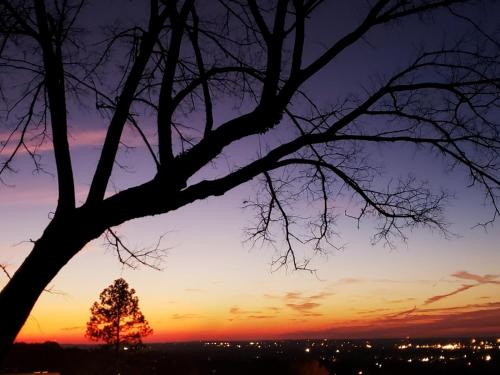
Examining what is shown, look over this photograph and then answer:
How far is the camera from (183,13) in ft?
12.3

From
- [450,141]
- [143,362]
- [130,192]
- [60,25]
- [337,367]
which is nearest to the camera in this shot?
[130,192]

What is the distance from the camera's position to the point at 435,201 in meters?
4.21

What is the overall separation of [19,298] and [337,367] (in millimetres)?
64029

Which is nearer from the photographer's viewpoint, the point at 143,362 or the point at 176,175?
the point at 176,175

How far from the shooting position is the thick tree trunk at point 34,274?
284 cm

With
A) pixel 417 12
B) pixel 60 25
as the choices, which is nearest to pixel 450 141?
pixel 417 12

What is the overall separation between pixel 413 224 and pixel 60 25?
3217mm

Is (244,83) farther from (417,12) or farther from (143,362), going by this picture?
(143,362)

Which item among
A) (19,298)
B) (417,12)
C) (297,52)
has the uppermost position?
(417,12)

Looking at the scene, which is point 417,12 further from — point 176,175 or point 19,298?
point 19,298

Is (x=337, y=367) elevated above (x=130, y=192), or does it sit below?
below

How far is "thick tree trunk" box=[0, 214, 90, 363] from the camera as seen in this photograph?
112 inches

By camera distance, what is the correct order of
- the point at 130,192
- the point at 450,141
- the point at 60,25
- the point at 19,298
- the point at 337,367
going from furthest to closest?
1. the point at 337,367
2. the point at 450,141
3. the point at 60,25
4. the point at 130,192
5. the point at 19,298

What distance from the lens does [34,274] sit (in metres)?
2.91
